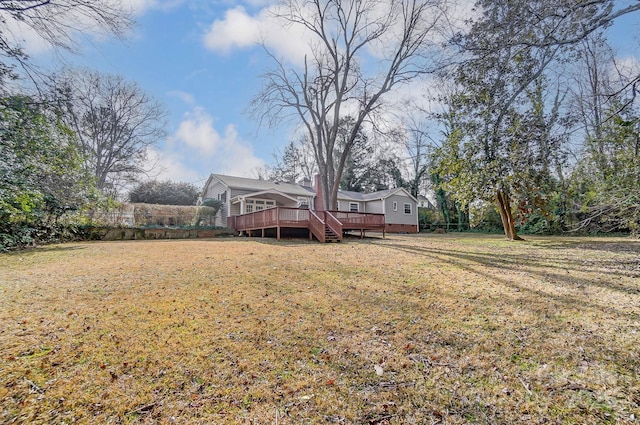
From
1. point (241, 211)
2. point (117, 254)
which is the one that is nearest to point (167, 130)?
point (241, 211)

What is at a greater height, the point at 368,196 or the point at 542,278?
the point at 368,196

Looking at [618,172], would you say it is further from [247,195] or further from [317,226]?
[247,195]

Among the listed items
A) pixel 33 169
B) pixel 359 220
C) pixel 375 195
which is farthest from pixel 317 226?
pixel 375 195

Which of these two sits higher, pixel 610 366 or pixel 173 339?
pixel 173 339

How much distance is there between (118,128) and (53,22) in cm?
2097

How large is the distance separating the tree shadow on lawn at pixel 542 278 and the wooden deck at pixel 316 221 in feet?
18.3

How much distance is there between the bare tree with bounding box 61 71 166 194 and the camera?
2155 cm

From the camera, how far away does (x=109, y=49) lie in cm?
591

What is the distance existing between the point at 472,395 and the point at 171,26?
35.3 feet

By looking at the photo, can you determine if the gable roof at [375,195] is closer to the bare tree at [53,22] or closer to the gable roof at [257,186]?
the gable roof at [257,186]

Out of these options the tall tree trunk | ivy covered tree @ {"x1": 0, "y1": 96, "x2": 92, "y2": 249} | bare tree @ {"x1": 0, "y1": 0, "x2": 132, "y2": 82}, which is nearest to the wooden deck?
the tall tree trunk

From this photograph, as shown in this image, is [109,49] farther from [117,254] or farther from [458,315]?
[458,315]

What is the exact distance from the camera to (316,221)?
13.9 metres

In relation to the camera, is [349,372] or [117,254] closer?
[349,372]
